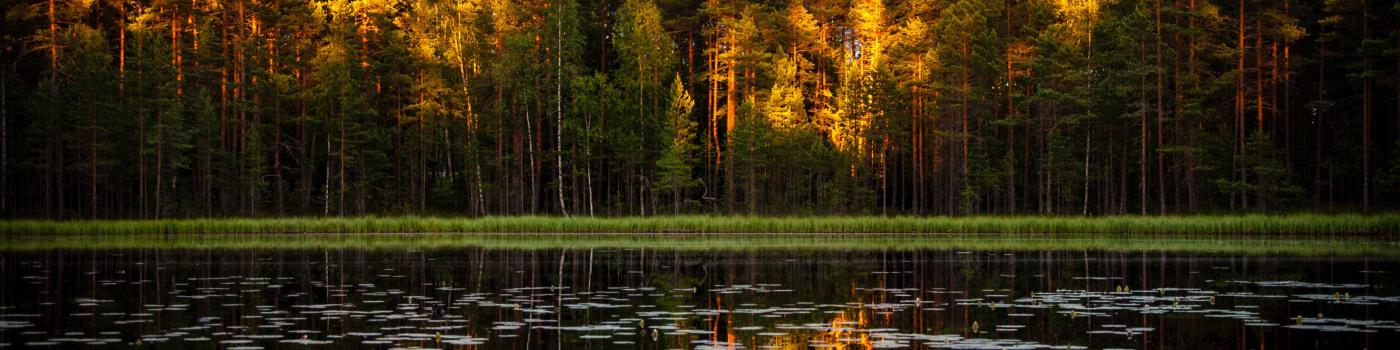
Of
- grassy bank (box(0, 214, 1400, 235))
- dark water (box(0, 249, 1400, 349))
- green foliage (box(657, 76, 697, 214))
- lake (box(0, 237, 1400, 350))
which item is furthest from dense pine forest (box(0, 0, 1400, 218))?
dark water (box(0, 249, 1400, 349))

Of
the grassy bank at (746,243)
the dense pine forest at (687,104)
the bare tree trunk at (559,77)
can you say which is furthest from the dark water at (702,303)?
the bare tree trunk at (559,77)

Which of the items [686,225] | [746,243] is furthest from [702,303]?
[686,225]

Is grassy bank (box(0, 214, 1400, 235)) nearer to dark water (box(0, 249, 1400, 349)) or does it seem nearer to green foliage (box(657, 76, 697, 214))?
green foliage (box(657, 76, 697, 214))

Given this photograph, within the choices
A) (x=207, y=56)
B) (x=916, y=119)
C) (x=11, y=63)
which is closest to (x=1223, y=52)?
(x=916, y=119)

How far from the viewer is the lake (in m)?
17.0

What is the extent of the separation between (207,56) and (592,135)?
19.6 m

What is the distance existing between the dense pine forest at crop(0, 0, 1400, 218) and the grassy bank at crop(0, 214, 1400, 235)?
7.18 meters

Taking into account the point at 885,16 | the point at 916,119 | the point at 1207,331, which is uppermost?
the point at 885,16

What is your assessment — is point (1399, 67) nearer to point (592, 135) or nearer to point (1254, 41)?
point (1254, 41)

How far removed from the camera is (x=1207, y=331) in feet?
59.0

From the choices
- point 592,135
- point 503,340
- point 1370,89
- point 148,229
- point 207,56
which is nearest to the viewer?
point 503,340

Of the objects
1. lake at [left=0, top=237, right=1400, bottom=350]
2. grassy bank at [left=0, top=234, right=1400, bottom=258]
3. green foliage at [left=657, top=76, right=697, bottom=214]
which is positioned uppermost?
green foliage at [left=657, top=76, right=697, bottom=214]

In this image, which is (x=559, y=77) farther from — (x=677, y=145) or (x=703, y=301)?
(x=703, y=301)

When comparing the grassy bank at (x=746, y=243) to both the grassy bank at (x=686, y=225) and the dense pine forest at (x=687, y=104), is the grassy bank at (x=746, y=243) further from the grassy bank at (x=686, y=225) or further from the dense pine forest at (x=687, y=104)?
the dense pine forest at (x=687, y=104)
